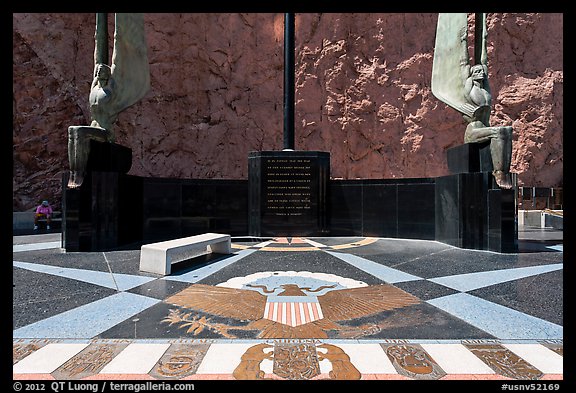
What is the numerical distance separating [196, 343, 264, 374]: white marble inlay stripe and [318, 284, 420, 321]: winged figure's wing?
1.19 m

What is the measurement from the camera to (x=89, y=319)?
3.29 meters

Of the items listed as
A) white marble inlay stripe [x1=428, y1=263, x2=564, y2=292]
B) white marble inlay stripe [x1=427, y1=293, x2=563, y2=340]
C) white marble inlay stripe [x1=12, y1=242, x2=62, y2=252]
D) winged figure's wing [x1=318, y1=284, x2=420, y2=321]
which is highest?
white marble inlay stripe [x1=427, y1=293, x2=563, y2=340]

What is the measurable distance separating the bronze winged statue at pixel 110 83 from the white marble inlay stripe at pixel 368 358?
842 cm

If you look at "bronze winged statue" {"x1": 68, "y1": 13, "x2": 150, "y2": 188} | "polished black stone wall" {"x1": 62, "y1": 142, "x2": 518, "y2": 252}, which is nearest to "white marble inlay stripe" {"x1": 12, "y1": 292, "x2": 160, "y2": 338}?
"polished black stone wall" {"x1": 62, "y1": 142, "x2": 518, "y2": 252}

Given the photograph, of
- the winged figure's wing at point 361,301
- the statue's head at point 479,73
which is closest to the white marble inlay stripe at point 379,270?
the winged figure's wing at point 361,301

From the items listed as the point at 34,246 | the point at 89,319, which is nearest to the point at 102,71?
the point at 34,246

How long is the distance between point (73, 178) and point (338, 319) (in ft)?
26.9

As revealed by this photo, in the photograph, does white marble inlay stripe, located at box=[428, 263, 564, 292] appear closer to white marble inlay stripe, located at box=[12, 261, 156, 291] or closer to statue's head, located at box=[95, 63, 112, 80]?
white marble inlay stripe, located at box=[12, 261, 156, 291]

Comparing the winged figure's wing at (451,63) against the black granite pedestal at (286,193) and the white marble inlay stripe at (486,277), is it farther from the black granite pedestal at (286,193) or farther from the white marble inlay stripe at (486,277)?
the white marble inlay stripe at (486,277)

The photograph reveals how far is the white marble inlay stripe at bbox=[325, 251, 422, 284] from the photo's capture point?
199 inches

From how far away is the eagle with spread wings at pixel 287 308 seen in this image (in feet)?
9.99

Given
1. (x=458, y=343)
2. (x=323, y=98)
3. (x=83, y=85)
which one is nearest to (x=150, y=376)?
(x=458, y=343)

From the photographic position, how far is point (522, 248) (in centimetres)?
800

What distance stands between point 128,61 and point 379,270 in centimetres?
1011
